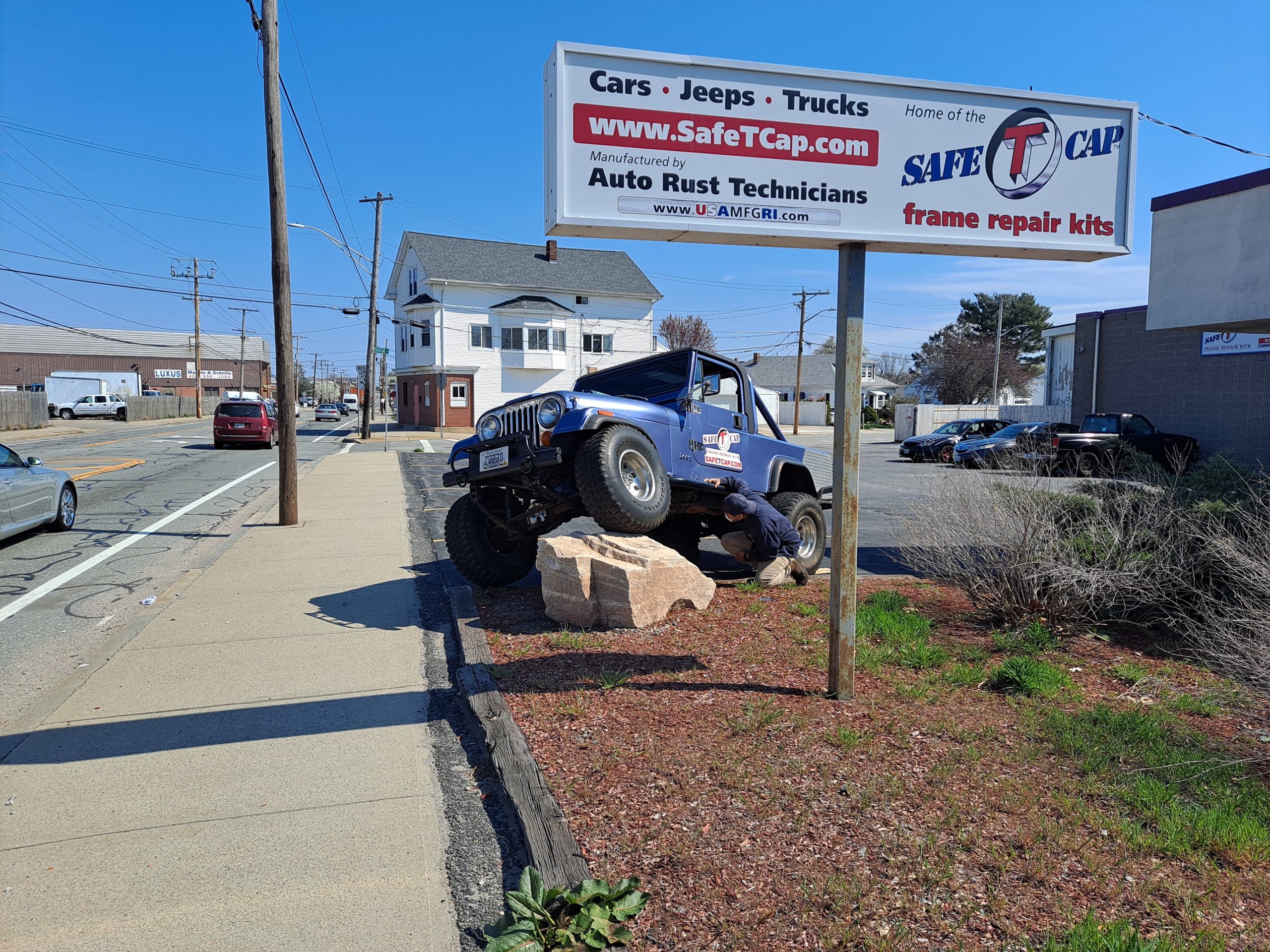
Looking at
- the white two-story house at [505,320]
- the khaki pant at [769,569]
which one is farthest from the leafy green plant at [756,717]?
the white two-story house at [505,320]

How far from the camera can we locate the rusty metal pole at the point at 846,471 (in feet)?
15.4

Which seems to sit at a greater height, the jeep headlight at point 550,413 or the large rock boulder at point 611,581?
the jeep headlight at point 550,413

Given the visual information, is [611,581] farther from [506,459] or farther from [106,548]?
[106,548]

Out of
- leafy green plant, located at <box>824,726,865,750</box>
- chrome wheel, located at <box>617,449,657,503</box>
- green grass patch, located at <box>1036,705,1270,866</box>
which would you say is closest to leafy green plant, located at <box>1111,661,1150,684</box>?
green grass patch, located at <box>1036,705,1270,866</box>

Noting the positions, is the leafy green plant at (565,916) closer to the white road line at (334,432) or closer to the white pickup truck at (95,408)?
the white road line at (334,432)

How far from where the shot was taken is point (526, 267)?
47.2 metres

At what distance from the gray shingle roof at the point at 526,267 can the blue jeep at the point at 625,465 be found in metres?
38.1

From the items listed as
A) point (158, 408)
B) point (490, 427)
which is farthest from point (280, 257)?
point (158, 408)

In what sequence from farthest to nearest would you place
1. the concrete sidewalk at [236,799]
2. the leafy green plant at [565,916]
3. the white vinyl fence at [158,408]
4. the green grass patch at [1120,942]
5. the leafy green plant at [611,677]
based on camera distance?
the white vinyl fence at [158,408] → the leafy green plant at [611,677] → the concrete sidewalk at [236,799] → the leafy green plant at [565,916] → the green grass patch at [1120,942]

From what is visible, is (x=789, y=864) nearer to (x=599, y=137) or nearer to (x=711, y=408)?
(x=599, y=137)

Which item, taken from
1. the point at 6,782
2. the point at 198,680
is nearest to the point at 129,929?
the point at 6,782

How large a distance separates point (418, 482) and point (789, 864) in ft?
52.9

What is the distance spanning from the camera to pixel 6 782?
3979 mm

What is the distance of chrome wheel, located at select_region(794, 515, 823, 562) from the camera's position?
867cm
